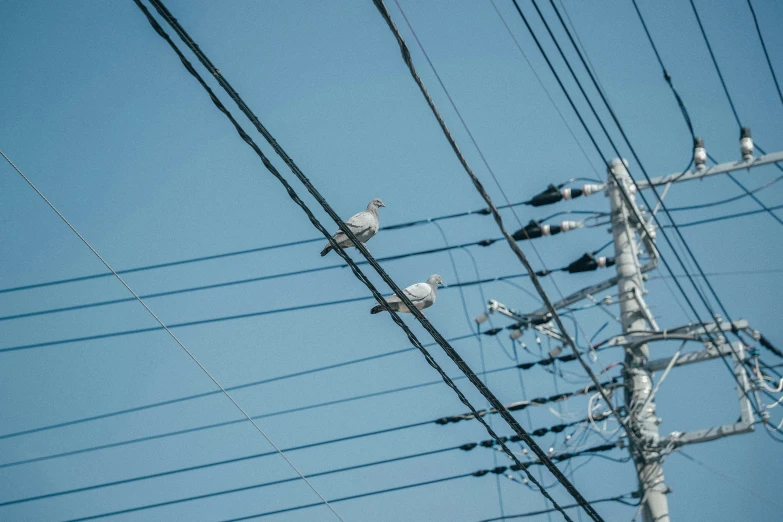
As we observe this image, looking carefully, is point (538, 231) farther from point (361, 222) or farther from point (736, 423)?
point (361, 222)

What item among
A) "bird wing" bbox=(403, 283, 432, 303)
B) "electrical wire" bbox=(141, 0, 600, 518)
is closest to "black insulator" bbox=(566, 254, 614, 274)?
"bird wing" bbox=(403, 283, 432, 303)

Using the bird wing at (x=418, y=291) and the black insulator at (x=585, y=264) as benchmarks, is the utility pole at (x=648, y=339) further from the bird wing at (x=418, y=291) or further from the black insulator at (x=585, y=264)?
the bird wing at (x=418, y=291)

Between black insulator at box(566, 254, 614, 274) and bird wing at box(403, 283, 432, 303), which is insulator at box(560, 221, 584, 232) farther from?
bird wing at box(403, 283, 432, 303)

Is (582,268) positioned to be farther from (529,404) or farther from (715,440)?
(715,440)

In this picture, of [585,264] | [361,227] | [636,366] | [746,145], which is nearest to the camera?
[361,227]

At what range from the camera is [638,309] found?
42.4 ft

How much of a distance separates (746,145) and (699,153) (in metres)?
0.69

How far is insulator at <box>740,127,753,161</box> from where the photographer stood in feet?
45.3

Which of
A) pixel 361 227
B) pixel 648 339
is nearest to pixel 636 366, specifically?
pixel 648 339

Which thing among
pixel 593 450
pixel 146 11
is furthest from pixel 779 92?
pixel 146 11

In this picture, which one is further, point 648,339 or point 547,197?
point 547,197

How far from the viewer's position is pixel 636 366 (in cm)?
1287

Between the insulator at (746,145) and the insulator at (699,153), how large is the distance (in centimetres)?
54

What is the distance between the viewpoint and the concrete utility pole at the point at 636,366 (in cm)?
1223
